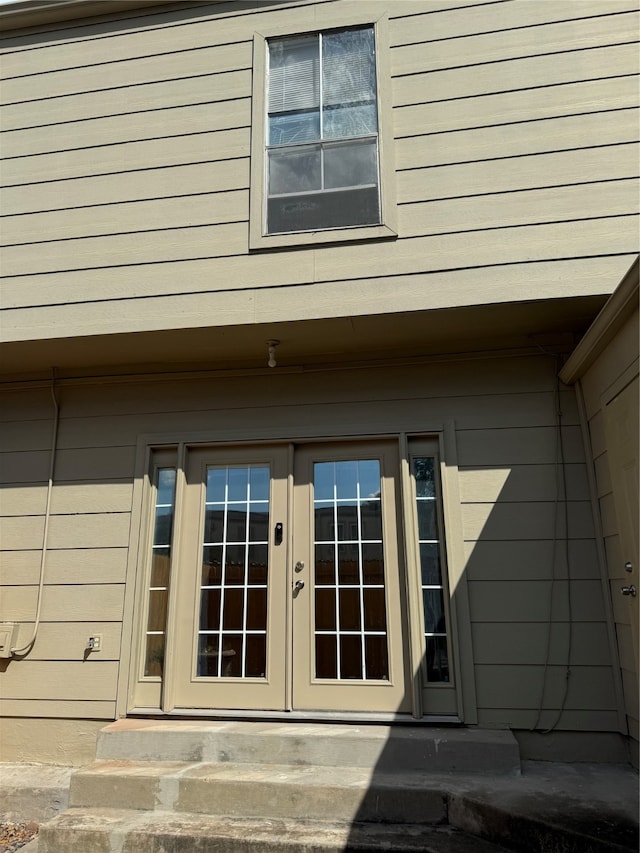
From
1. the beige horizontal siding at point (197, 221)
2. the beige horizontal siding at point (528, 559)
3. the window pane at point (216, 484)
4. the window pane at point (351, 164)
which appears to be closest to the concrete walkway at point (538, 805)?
the beige horizontal siding at point (528, 559)

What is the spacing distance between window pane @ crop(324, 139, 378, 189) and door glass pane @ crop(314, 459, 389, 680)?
5.46ft

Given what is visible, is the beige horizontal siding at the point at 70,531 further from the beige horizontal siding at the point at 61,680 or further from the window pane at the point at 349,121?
the window pane at the point at 349,121

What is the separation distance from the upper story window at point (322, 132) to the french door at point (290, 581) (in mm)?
1409

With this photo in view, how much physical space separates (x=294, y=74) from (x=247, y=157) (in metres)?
0.67

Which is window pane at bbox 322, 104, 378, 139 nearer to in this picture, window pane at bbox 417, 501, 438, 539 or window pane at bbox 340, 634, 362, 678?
window pane at bbox 417, 501, 438, 539

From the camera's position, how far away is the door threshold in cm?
296

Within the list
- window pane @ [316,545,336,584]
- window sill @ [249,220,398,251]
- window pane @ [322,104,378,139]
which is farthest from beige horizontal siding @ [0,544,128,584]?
window pane @ [322,104,378,139]

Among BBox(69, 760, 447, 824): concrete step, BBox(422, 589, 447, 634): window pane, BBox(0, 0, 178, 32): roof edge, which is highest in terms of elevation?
BBox(0, 0, 178, 32): roof edge

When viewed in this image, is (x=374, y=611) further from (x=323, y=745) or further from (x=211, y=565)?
(x=211, y=565)

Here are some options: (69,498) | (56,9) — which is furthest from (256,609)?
(56,9)

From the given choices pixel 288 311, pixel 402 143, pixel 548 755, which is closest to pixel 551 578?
pixel 548 755

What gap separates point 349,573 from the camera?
3303 mm

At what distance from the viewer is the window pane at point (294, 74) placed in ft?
11.8

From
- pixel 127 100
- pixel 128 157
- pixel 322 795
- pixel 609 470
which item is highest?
pixel 127 100
